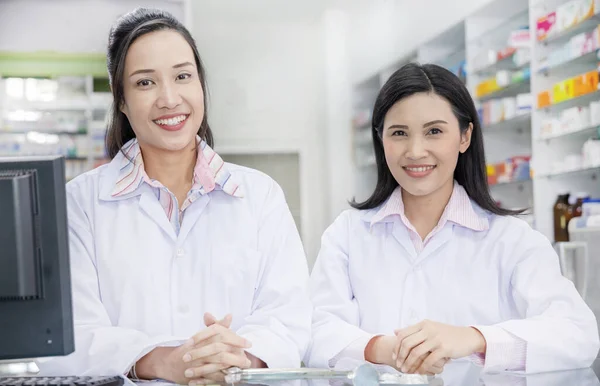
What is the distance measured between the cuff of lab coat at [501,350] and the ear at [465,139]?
1.64ft

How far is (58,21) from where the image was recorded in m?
6.64

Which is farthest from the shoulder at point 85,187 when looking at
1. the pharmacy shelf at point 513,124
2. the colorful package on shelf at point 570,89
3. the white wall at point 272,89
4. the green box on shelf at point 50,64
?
the white wall at point 272,89

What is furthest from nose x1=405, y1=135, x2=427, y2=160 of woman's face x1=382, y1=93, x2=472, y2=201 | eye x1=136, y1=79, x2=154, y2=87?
eye x1=136, y1=79, x2=154, y2=87

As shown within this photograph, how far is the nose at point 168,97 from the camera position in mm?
1720

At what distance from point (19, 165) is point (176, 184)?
615mm

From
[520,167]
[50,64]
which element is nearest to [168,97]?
[520,167]

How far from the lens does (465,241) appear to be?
194cm

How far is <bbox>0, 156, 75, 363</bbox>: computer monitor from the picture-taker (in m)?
1.22

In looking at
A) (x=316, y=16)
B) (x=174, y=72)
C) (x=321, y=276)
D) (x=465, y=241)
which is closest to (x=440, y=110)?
(x=465, y=241)

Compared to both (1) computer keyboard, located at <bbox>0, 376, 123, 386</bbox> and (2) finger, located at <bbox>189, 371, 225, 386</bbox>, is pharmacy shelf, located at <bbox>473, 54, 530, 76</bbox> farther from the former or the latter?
(1) computer keyboard, located at <bbox>0, 376, 123, 386</bbox>

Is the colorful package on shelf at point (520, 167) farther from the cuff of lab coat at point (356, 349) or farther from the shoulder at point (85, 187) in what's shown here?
the shoulder at point (85, 187)

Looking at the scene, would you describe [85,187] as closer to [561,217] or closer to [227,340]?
[227,340]

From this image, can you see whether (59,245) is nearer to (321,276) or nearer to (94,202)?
(94,202)

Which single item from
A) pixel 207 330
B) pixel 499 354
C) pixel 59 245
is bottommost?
pixel 499 354
